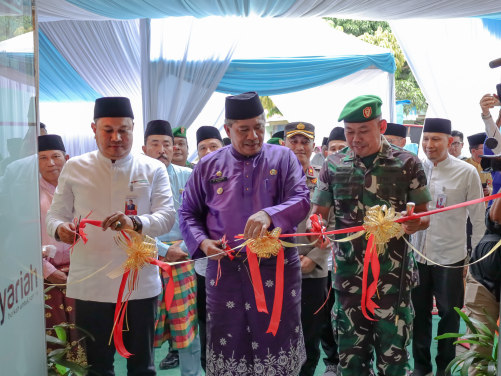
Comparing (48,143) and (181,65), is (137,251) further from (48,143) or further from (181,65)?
(181,65)

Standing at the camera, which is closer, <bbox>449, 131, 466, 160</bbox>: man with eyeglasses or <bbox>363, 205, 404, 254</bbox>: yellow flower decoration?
<bbox>363, 205, 404, 254</bbox>: yellow flower decoration

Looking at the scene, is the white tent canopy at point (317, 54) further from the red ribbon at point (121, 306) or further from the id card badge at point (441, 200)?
the red ribbon at point (121, 306)

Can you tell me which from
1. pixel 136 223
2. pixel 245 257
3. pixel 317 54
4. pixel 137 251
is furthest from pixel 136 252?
pixel 317 54

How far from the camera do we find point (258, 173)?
266 cm

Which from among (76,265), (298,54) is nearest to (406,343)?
(76,265)

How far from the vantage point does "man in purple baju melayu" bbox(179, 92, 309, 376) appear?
2.59m

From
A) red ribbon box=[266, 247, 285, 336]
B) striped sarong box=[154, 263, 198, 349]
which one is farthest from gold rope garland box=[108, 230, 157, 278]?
striped sarong box=[154, 263, 198, 349]

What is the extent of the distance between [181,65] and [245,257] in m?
4.48

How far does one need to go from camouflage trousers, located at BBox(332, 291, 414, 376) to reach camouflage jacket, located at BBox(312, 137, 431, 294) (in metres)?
0.08

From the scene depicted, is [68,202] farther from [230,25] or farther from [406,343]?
[230,25]

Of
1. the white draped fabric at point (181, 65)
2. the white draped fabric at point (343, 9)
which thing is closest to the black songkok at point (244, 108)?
the white draped fabric at point (343, 9)

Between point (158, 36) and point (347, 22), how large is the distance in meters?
10.8

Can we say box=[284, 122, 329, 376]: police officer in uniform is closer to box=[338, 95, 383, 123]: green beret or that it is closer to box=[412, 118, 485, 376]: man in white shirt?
box=[412, 118, 485, 376]: man in white shirt

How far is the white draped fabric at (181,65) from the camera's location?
659 centimetres
